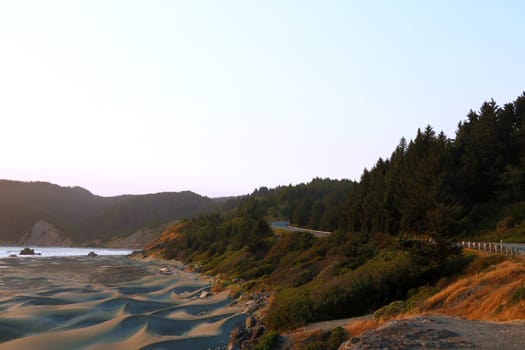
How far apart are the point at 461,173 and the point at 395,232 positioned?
32.2 ft

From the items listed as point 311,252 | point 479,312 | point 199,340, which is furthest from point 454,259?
point 311,252

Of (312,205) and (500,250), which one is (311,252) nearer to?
(500,250)

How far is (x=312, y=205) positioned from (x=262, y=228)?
45.0m

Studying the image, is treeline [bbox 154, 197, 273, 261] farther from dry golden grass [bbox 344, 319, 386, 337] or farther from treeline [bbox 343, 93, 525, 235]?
dry golden grass [bbox 344, 319, 386, 337]

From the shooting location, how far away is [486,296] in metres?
21.7

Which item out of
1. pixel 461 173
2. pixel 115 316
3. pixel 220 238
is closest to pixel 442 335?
pixel 115 316

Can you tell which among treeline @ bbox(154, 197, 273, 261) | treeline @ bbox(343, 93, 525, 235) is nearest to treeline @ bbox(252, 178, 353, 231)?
treeline @ bbox(154, 197, 273, 261)

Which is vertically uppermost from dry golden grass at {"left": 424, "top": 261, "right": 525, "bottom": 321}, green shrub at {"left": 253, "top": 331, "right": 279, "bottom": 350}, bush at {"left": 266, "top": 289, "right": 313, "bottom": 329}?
dry golden grass at {"left": 424, "top": 261, "right": 525, "bottom": 321}

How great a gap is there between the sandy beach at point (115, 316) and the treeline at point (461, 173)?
21839 mm

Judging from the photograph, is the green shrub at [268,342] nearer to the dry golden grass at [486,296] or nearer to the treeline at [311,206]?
the dry golden grass at [486,296]

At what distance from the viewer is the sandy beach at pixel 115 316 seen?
2764 centimetres

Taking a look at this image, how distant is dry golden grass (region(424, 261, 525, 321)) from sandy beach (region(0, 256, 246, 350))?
11806 millimetres

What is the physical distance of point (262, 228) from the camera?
222 ft

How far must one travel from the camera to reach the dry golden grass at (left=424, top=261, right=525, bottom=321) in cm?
1980
